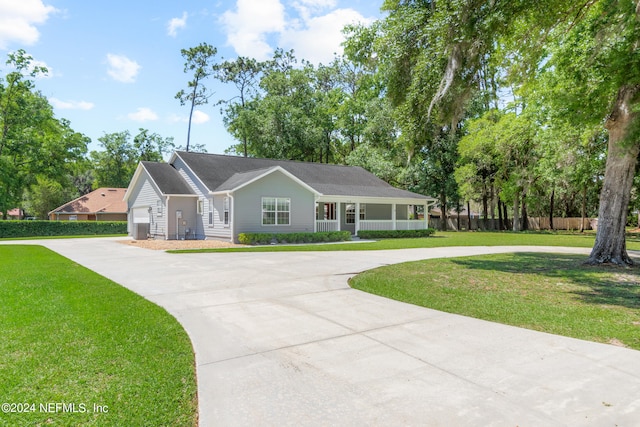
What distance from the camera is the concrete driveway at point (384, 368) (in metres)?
2.90

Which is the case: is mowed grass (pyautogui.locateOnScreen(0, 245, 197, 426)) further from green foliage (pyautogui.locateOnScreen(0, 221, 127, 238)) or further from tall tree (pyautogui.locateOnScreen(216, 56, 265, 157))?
tall tree (pyautogui.locateOnScreen(216, 56, 265, 157))

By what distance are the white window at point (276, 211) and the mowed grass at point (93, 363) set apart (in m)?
13.8

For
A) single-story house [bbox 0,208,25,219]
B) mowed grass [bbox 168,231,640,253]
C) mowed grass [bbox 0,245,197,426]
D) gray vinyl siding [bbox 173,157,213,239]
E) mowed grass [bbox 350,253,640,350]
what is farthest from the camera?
single-story house [bbox 0,208,25,219]

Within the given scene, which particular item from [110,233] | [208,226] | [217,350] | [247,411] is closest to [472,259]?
[217,350]

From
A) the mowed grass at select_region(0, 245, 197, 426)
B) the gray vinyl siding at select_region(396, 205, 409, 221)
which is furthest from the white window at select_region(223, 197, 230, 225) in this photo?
the mowed grass at select_region(0, 245, 197, 426)

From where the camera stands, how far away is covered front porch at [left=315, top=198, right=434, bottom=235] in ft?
76.3

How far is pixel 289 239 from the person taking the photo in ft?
65.7

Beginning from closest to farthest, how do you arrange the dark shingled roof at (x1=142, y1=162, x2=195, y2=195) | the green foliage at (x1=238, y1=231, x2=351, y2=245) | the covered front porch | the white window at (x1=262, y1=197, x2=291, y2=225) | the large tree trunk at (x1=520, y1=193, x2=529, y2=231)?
the green foliage at (x1=238, y1=231, x2=351, y2=245)
the white window at (x1=262, y1=197, x2=291, y2=225)
the dark shingled roof at (x1=142, y1=162, x2=195, y2=195)
the covered front porch
the large tree trunk at (x1=520, y1=193, x2=529, y2=231)

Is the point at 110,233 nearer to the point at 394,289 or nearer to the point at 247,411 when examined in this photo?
the point at 394,289

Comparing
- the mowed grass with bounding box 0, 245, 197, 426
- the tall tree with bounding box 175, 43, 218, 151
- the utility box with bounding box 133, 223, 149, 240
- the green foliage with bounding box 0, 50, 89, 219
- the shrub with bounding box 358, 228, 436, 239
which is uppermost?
the tall tree with bounding box 175, 43, 218, 151

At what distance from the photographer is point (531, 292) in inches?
295

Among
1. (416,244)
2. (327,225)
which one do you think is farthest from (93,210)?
(416,244)

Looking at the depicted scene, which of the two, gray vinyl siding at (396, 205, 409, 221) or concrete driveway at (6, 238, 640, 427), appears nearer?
concrete driveway at (6, 238, 640, 427)

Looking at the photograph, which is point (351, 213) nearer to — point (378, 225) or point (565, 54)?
point (378, 225)
